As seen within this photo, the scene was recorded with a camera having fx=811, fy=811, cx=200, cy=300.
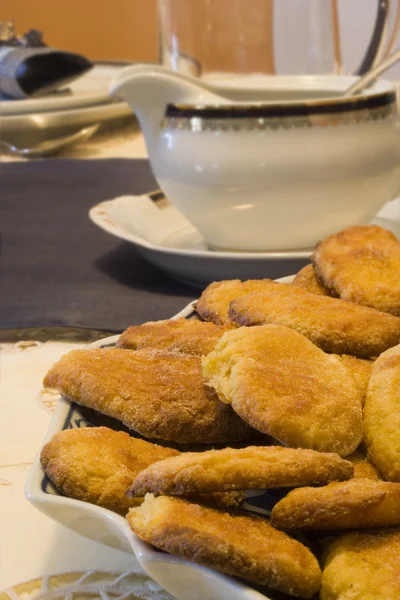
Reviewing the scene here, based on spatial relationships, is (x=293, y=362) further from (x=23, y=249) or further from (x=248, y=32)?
(x=248, y=32)

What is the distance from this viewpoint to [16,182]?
128cm

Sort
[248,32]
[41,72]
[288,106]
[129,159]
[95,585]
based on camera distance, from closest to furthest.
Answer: [95,585], [288,106], [129,159], [41,72], [248,32]

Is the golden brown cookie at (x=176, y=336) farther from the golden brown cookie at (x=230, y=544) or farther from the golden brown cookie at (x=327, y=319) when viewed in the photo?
the golden brown cookie at (x=230, y=544)

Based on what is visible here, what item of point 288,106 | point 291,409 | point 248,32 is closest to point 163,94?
point 288,106

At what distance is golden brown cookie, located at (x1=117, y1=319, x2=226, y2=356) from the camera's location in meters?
0.50

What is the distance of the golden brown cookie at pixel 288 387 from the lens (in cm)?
39

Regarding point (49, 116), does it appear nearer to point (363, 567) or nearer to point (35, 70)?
point (35, 70)

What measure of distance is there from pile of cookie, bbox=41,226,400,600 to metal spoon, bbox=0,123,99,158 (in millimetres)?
978

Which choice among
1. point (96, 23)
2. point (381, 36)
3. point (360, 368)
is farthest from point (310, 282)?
point (96, 23)

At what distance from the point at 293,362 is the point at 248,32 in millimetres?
1861

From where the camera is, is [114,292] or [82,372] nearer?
[82,372]

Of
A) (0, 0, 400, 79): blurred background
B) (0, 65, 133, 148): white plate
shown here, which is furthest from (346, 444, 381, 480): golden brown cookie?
(0, 0, 400, 79): blurred background

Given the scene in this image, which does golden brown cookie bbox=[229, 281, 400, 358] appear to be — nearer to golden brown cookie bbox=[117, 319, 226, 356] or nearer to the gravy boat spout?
golden brown cookie bbox=[117, 319, 226, 356]

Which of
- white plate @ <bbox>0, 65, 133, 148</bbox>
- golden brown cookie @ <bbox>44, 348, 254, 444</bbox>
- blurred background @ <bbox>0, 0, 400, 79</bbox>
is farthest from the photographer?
blurred background @ <bbox>0, 0, 400, 79</bbox>
